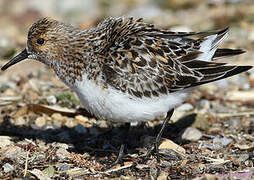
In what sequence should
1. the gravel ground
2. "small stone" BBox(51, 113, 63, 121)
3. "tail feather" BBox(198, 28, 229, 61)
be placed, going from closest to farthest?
the gravel ground
"tail feather" BBox(198, 28, 229, 61)
"small stone" BBox(51, 113, 63, 121)

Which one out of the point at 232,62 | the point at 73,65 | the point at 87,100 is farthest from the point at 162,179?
the point at 232,62

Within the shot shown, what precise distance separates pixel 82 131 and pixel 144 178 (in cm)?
196

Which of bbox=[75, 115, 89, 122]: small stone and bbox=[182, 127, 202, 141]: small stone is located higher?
bbox=[75, 115, 89, 122]: small stone

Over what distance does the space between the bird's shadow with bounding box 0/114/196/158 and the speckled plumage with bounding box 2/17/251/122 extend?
0.92 m

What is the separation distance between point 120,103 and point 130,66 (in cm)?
48

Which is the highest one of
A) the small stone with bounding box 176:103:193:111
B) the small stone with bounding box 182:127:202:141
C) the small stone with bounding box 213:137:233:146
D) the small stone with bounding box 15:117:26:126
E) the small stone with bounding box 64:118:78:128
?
the small stone with bounding box 176:103:193:111

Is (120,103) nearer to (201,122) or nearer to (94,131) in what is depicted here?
(94,131)

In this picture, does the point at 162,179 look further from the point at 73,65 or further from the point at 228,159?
the point at 73,65

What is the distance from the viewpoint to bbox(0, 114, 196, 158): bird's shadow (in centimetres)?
675

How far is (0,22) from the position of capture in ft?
46.7

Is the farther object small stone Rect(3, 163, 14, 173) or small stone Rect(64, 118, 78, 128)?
small stone Rect(64, 118, 78, 128)

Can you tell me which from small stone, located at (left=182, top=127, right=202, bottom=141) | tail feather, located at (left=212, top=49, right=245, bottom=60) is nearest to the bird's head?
tail feather, located at (left=212, top=49, right=245, bottom=60)

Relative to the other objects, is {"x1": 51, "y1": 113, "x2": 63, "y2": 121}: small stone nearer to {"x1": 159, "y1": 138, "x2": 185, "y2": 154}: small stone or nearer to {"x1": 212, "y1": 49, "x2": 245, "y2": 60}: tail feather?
{"x1": 159, "y1": 138, "x2": 185, "y2": 154}: small stone

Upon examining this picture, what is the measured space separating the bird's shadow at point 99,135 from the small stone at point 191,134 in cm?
10
